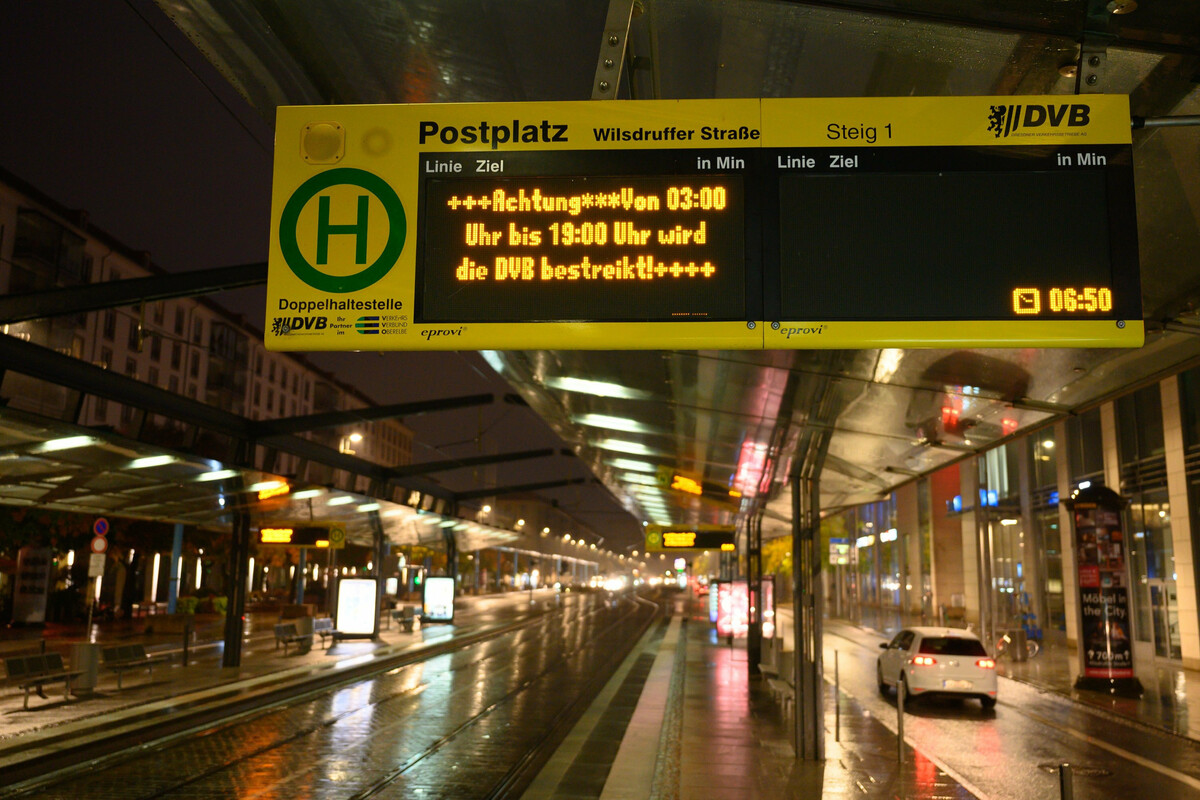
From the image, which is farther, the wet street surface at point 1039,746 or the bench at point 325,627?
the bench at point 325,627

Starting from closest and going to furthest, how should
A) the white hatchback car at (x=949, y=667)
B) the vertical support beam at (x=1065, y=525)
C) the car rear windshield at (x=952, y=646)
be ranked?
the white hatchback car at (x=949, y=667) → the car rear windshield at (x=952, y=646) → the vertical support beam at (x=1065, y=525)

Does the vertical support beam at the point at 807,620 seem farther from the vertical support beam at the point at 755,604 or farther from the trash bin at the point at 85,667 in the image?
the trash bin at the point at 85,667

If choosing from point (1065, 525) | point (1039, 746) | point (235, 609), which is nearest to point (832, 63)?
point (1039, 746)

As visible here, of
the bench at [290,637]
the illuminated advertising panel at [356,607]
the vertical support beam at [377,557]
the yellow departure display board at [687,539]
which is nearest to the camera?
the bench at [290,637]

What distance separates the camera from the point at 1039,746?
15.6 m

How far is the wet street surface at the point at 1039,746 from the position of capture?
1251 cm

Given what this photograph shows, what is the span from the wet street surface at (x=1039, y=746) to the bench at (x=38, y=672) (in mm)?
15224

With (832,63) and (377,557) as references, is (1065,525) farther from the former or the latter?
(832,63)

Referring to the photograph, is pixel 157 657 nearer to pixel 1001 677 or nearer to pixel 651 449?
pixel 651 449

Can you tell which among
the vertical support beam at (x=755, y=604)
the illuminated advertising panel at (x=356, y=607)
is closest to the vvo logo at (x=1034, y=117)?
the vertical support beam at (x=755, y=604)

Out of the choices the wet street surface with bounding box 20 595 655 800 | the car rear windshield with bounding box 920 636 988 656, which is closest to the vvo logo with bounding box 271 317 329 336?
the wet street surface with bounding box 20 595 655 800

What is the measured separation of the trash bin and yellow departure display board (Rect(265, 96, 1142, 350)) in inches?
671

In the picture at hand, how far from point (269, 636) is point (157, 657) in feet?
50.6

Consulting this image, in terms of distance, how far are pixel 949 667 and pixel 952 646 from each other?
1.52ft
